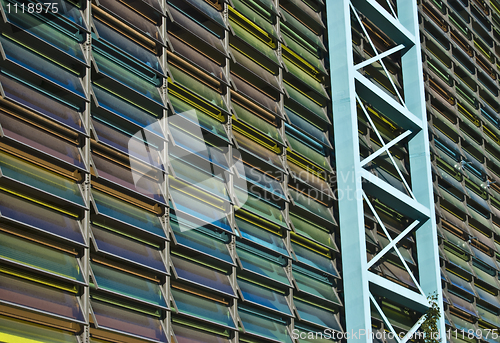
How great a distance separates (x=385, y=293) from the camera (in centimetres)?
1677

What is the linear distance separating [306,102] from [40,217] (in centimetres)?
857

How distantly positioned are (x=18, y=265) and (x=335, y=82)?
10.5 meters

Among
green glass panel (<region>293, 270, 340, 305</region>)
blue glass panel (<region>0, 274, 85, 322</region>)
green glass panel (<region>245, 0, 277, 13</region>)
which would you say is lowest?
blue glass panel (<region>0, 274, 85, 322</region>)

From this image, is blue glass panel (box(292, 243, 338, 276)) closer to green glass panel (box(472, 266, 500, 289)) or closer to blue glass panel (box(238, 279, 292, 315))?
blue glass panel (box(238, 279, 292, 315))

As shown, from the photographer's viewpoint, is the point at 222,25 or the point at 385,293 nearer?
the point at 222,25

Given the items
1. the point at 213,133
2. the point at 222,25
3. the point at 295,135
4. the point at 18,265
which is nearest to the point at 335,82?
the point at 295,135

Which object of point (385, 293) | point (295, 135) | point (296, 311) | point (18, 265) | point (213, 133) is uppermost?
point (295, 135)

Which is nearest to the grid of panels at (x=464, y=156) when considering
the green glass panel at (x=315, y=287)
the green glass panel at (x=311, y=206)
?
the green glass panel at (x=315, y=287)

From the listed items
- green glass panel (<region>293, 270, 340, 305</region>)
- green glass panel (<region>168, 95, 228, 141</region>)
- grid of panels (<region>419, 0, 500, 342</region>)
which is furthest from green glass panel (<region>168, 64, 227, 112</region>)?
grid of panels (<region>419, 0, 500, 342</region>)

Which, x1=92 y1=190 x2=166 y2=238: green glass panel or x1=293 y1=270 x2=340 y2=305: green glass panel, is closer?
x1=92 y1=190 x2=166 y2=238: green glass panel

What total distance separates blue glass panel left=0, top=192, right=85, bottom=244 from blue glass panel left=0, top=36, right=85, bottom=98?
1999 millimetres

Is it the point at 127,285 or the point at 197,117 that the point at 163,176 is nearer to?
the point at 197,117

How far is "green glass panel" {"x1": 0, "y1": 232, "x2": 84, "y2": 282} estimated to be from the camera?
30.0 ft

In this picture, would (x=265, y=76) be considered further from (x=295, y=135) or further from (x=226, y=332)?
(x=226, y=332)
